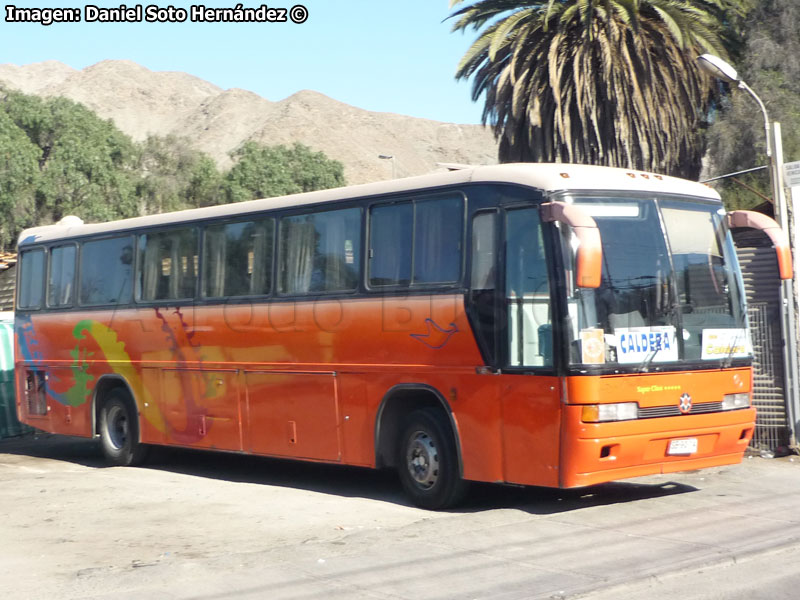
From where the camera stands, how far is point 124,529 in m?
10.3

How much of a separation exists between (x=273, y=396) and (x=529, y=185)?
14.8ft

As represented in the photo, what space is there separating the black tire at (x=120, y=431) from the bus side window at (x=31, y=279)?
2318 mm

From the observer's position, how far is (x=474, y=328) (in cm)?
1021

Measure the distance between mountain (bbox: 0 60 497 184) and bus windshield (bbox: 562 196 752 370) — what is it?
11664cm

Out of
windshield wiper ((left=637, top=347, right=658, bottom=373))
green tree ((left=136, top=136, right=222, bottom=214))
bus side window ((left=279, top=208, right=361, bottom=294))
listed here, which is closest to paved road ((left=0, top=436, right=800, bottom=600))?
windshield wiper ((left=637, top=347, right=658, bottom=373))

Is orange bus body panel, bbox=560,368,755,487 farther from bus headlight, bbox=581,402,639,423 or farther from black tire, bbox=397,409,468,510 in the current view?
black tire, bbox=397,409,468,510

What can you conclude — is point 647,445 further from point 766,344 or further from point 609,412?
point 766,344

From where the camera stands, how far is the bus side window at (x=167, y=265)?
14094 millimetres

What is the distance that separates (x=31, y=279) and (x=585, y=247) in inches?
444

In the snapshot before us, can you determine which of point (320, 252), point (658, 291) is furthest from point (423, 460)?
point (658, 291)

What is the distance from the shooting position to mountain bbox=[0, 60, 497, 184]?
139 metres

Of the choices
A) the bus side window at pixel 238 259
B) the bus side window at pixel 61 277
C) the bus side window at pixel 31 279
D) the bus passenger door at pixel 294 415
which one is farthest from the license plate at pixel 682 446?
the bus side window at pixel 31 279

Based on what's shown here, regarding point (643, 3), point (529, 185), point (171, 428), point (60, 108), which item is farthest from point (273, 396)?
point (60, 108)

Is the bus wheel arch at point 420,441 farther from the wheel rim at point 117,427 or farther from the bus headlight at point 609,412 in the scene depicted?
the wheel rim at point 117,427
